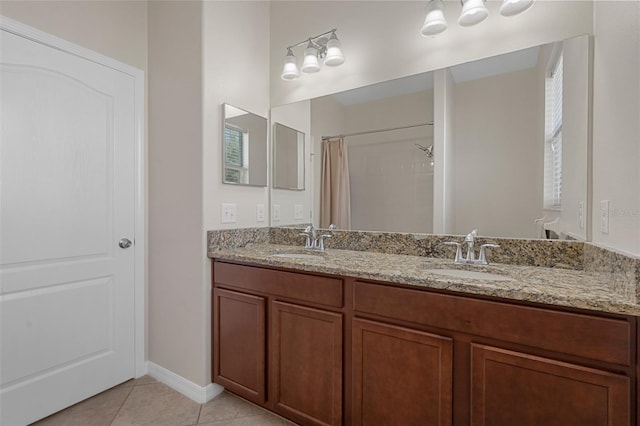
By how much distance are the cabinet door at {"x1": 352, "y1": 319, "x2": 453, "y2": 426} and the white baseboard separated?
1003mm

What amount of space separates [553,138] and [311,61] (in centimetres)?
148

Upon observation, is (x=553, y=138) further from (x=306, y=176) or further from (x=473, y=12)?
(x=306, y=176)

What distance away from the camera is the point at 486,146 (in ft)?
5.39

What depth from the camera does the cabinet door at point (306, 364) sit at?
142 centimetres

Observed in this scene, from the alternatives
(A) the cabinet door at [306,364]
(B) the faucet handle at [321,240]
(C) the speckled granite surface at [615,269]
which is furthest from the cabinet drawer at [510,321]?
(B) the faucet handle at [321,240]

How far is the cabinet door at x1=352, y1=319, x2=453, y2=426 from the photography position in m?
1.16

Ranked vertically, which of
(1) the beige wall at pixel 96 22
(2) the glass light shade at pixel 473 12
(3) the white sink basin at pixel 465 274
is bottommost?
(3) the white sink basin at pixel 465 274

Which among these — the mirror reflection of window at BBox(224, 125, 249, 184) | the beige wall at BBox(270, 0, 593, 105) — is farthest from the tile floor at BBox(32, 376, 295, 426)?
the beige wall at BBox(270, 0, 593, 105)

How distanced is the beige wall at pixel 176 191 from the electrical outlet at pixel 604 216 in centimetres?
194

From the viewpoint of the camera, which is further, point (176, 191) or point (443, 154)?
point (176, 191)

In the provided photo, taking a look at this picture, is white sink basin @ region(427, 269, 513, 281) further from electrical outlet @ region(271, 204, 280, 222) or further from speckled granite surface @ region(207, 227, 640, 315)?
electrical outlet @ region(271, 204, 280, 222)

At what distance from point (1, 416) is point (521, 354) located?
2.41 metres

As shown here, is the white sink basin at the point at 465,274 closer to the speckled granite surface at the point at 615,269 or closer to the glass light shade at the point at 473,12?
the speckled granite surface at the point at 615,269

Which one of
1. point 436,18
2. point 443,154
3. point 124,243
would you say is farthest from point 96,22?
point 443,154
